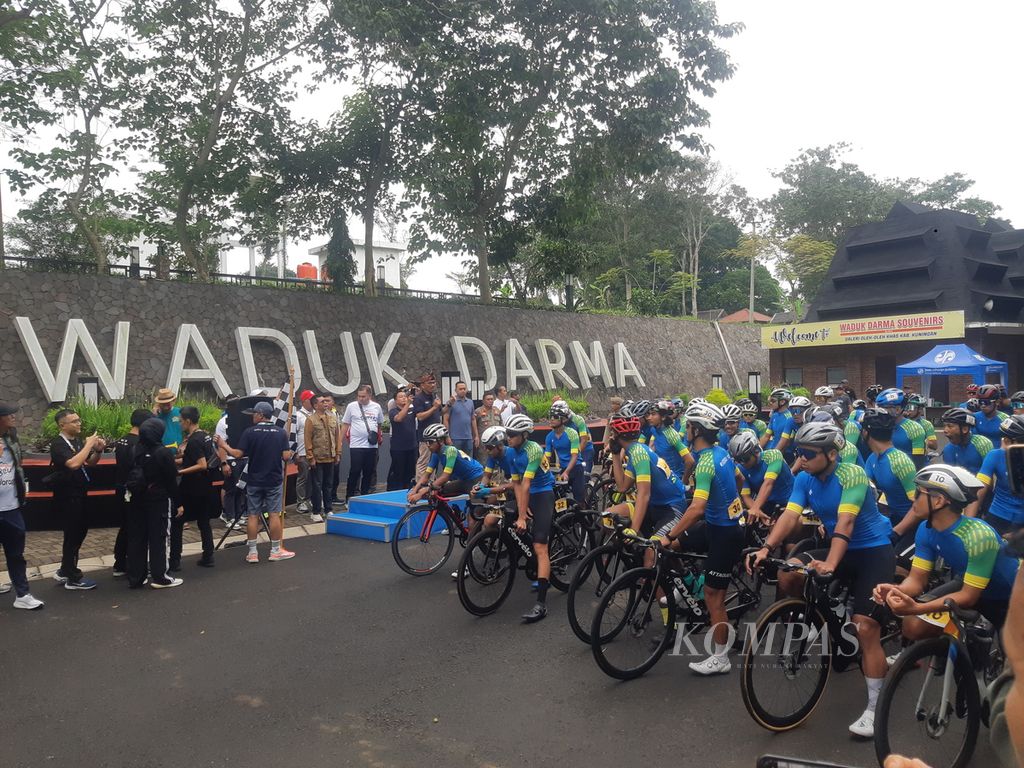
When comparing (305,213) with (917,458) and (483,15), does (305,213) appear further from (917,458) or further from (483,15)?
(917,458)

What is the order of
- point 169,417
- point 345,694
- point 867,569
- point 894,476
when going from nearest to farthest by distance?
point 867,569
point 345,694
point 894,476
point 169,417

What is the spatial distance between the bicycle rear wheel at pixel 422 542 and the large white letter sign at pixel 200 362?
30.4 feet

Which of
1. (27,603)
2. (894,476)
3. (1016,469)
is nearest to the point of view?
(1016,469)

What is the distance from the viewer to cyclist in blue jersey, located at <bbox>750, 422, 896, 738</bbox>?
14.0 feet

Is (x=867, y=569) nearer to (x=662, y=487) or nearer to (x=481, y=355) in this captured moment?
(x=662, y=487)

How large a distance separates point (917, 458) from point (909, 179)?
51.0 meters

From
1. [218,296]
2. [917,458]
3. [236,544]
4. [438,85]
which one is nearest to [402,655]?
[236,544]

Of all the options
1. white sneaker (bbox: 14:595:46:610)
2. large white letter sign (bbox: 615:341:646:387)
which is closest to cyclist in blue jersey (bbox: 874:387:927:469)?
white sneaker (bbox: 14:595:46:610)

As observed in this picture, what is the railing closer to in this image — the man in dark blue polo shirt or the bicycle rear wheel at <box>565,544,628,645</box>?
the man in dark blue polo shirt

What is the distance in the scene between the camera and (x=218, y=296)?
17078mm

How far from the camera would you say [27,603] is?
260 inches

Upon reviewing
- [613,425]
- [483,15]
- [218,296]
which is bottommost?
[613,425]

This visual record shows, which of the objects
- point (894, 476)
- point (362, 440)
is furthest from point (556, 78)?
point (894, 476)

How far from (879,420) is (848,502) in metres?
1.74
